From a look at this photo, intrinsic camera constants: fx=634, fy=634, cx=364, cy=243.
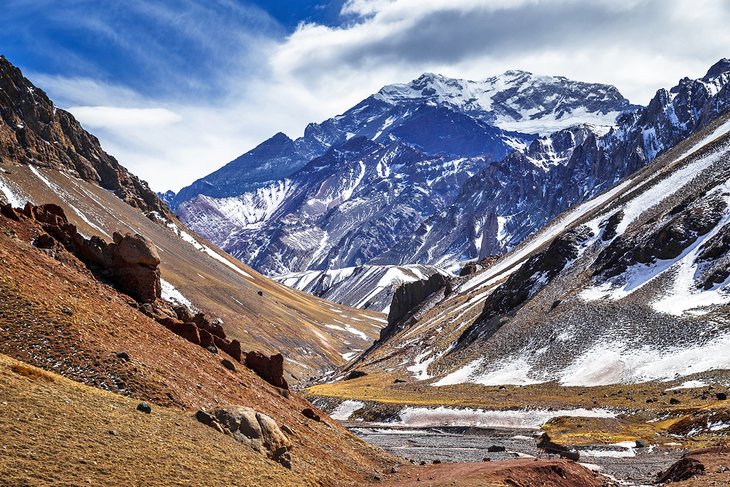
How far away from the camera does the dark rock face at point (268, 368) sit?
136 feet

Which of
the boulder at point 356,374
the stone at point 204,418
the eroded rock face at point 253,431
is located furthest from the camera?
the boulder at point 356,374

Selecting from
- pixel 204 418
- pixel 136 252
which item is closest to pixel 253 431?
pixel 204 418

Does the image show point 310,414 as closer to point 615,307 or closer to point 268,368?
point 268,368

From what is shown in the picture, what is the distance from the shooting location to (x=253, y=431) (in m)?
25.0

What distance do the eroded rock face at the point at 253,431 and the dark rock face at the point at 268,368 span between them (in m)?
15.6

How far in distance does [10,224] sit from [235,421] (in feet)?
58.7

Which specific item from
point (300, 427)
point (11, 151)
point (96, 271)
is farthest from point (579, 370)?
point (11, 151)

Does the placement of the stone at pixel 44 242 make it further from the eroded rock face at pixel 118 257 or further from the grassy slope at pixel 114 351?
the eroded rock face at pixel 118 257

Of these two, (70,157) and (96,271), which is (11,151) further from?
(96,271)

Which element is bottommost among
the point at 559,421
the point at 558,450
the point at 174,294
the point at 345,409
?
the point at 345,409

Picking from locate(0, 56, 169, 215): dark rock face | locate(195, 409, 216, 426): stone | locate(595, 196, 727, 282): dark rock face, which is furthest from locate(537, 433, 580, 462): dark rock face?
locate(0, 56, 169, 215): dark rock face

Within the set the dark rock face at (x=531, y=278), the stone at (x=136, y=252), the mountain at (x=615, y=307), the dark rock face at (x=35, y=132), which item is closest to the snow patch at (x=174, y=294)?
the mountain at (x=615, y=307)

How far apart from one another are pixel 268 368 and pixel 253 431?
55.9 ft

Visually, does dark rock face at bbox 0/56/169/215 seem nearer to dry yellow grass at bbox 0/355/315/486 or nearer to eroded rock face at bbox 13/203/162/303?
eroded rock face at bbox 13/203/162/303
